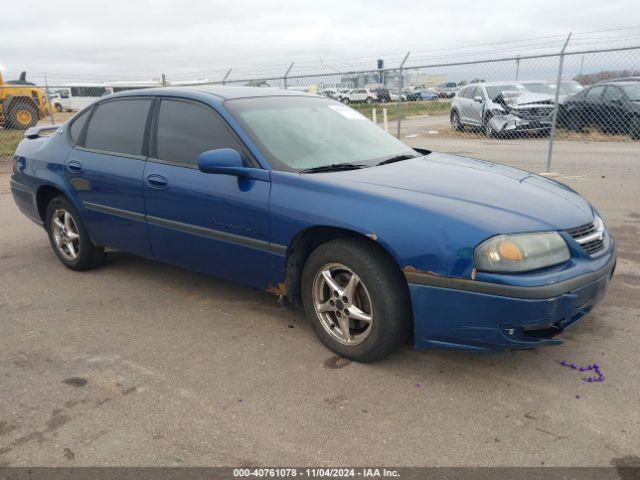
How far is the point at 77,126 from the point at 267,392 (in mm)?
3207

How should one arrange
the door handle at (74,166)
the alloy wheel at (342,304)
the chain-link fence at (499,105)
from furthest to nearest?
the chain-link fence at (499,105) → the door handle at (74,166) → the alloy wheel at (342,304)

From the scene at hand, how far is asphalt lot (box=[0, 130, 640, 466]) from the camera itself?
97.1 inches

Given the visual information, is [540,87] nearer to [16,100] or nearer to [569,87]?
[569,87]

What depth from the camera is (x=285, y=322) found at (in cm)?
383

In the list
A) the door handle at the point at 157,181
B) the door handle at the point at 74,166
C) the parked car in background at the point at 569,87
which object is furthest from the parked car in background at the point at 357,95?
the door handle at the point at 157,181

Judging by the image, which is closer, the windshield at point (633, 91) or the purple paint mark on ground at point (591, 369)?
the purple paint mark on ground at point (591, 369)

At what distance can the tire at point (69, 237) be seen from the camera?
484cm

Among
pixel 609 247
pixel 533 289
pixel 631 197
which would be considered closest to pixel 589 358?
pixel 609 247

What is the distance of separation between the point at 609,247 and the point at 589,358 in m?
0.66

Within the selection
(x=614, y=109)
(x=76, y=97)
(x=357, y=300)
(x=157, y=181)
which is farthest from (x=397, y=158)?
(x=76, y=97)

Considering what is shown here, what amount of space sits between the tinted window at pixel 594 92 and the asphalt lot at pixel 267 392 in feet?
37.8

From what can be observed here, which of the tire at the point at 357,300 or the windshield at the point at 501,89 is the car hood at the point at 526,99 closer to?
the windshield at the point at 501,89

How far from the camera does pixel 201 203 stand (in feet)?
12.1

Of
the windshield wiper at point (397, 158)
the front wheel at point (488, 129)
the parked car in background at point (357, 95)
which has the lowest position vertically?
the front wheel at point (488, 129)
